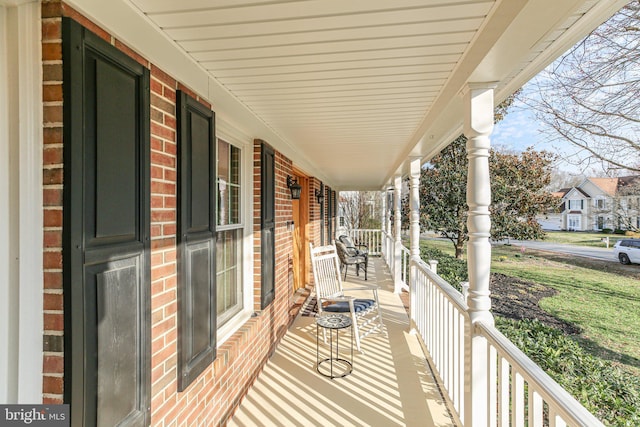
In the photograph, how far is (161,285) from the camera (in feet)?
5.22

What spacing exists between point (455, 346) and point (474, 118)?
1608 mm

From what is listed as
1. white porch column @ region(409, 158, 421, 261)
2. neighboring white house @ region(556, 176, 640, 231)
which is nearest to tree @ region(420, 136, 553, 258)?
neighboring white house @ region(556, 176, 640, 231)

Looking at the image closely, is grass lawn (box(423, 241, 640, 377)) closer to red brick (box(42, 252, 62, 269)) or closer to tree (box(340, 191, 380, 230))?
red brick (box(42, 252, 62, 269))

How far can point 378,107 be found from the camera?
244 centimetres

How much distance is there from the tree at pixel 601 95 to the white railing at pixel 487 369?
2.92m

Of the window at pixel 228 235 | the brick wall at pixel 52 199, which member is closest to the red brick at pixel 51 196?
the brick wall at pixel 52 199

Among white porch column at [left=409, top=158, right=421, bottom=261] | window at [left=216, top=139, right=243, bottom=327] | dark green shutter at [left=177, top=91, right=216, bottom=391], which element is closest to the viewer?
dark green shutter at [left=177, top=91, right=216, bottom=391]

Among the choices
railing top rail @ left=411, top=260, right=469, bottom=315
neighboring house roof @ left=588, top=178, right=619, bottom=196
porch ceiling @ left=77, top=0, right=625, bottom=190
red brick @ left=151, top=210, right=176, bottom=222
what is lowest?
railing top rail @ left=411, top=260, right=469, bottom=315

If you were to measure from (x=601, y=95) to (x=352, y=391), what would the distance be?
14.8 ft

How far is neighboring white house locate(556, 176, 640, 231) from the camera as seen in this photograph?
519 cm

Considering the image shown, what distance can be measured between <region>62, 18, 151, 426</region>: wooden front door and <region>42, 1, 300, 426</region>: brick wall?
0.15 ft

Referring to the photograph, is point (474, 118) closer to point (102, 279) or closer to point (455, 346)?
point (455, 346)

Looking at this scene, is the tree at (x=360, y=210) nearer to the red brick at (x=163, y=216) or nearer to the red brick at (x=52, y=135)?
the red brick at (x=163, y=216)

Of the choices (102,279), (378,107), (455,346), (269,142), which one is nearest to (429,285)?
(455,346)
